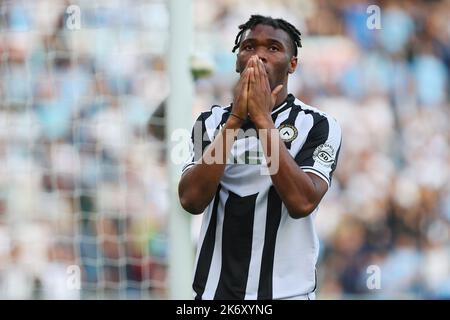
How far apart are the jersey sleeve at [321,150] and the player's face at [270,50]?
0.20 m

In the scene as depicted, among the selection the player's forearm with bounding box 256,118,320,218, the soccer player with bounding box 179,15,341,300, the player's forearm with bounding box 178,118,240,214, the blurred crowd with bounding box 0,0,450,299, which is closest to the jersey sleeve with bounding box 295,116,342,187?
the soccer player with bounding box 179,15,341,300

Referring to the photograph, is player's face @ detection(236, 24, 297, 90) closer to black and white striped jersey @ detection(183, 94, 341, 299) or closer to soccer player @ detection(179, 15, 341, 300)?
soccer player @ detection(179, 15, 341, 300)

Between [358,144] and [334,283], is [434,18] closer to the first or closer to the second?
[358,144]

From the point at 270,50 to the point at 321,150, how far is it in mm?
349

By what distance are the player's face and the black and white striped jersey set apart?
0.57ft

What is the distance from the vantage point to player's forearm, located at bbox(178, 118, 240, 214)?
3.10m

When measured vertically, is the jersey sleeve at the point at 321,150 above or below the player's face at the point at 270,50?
below

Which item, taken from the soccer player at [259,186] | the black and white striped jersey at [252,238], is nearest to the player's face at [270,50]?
the soccer player at [259,186]

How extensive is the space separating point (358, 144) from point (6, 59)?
2.68 metres

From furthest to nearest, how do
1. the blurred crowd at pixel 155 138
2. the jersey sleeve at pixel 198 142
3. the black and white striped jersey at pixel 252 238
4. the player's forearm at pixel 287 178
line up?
the blurred crowd at pixel 155 138 < the jersey sleeve at pixel 198 142 < the black and white striped jersey at pixel 252 238 < the player's forearm at pixel 287 178

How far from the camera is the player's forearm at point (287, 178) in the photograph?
3047mm

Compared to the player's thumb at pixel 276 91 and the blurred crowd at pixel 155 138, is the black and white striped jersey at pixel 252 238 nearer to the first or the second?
the player's thumb at pixel 276 91

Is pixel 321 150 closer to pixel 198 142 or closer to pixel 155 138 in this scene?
pixel 198 142
